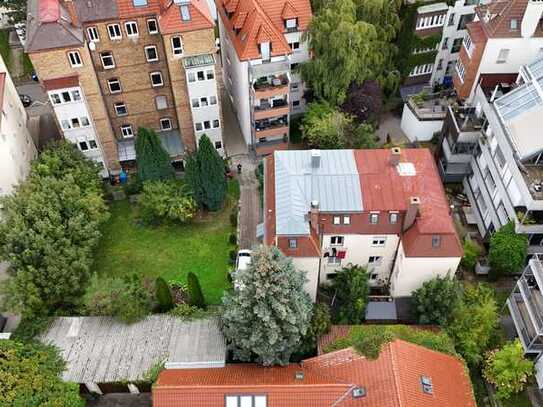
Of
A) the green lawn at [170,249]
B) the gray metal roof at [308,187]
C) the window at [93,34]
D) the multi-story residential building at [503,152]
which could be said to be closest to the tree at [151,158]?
the green lawn at [170,249]

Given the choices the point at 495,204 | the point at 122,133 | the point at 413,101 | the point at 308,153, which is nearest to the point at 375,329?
the point at 308,153

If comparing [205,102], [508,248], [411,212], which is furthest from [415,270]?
[205,102]

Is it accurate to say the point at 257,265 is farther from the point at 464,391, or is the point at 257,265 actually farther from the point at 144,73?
the point at 144,73

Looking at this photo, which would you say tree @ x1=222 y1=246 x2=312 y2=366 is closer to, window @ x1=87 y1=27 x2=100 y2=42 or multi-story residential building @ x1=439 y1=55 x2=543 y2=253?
multi-story residential building @ x1=439 y1=55 x2=543 y2=253

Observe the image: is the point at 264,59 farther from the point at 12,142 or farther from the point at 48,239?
the point at 48,239

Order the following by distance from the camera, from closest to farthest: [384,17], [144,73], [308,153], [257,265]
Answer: [257,265] < [308,153] < [144,73] < [384,17]

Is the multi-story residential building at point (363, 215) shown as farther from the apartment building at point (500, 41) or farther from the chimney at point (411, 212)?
the apartment building at point (500, 41)

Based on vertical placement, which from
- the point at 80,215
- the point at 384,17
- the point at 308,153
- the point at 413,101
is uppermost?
the point at 384,17

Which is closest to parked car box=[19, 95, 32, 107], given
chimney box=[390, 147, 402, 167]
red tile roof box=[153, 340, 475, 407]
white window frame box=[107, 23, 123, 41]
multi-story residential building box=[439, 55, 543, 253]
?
white window frame box=[107, 23, 123, 41]
